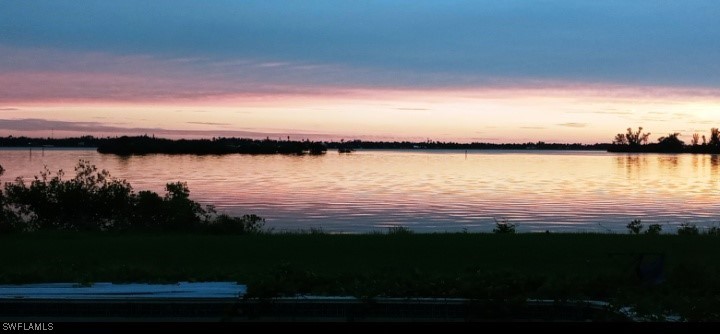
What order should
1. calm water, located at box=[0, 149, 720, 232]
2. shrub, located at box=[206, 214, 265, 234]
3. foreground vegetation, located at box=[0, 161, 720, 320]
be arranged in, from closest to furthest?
foreground vegetation, located at box=[0, 161, 720, 320] < shrub, located at box=[206, 214, 265, 234] < calm water, located at box=[0, 149, 720, 232]

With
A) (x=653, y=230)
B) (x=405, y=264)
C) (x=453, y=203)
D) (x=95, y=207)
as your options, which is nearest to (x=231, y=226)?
(x=95, y=207)

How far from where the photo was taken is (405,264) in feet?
36.7

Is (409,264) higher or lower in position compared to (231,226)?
higher

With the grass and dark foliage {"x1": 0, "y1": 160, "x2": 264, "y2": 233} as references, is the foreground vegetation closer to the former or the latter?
the grass

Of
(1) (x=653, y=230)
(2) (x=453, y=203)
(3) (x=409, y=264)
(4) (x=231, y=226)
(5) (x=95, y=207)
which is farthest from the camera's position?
(2) (x=453, y=203)

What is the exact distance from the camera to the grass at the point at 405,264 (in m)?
8.41

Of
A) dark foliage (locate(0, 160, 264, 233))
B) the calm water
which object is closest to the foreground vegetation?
dark foliage (locate(0, 160, 264, 233))

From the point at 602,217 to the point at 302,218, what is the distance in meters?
12.2

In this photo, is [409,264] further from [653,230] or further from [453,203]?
[453,203]

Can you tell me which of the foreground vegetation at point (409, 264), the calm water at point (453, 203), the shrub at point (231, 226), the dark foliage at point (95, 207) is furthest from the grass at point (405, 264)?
the calm water at point (453, 203)

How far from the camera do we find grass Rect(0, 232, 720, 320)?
8.41 m

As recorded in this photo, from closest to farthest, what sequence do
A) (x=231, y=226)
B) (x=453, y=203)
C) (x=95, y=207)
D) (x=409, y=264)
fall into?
1. (x=409, y=264)
2. (x=231, y=226)
3. (x=95, y=207)
4. (x=453, y=203)

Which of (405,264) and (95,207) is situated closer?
(405,264)

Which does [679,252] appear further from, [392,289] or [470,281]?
[392,289]
